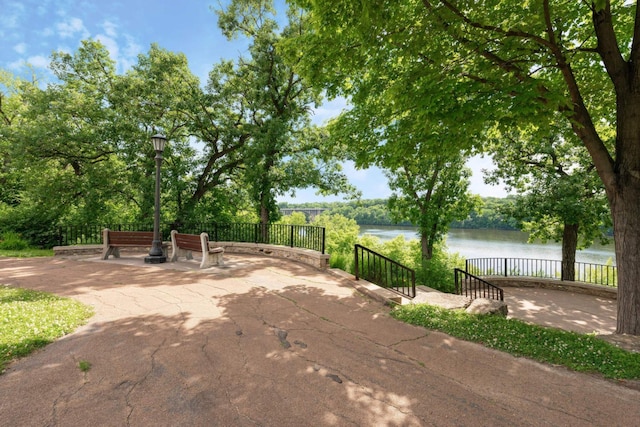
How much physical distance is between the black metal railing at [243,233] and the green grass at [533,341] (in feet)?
17.2

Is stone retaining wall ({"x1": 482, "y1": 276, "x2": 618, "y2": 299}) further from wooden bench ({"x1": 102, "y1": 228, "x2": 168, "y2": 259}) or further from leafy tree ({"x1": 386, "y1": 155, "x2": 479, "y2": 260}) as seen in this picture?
wooden bench ({"x1": 102, "y1": 228, "x2": 168, "y2": 259})

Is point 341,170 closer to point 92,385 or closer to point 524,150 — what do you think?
point 524,150

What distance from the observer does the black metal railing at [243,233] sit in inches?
406

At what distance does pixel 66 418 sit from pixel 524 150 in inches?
728

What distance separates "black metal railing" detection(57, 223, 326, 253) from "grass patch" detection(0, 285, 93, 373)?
6452 millimetres

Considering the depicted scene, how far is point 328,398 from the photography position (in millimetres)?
2607

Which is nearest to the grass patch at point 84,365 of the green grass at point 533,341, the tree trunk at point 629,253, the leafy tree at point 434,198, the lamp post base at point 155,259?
the green grass at point 533,341

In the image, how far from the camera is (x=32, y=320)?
401 centimetres

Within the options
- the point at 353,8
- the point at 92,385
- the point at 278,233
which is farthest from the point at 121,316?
the point at 278,233

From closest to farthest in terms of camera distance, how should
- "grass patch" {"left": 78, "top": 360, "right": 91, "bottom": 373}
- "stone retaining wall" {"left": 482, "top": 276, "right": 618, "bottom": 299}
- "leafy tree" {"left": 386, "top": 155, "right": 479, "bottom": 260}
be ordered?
"grass patch" {"left": 78, "top": 360, "right": 91, "bottom": 373}, "stone retaining wall" {"left": 482, "top": 276, "right": 618, "bottom": 299}, "leafy tree" {"left": 386, "top": 155, "right": 479, "bottom": 260}

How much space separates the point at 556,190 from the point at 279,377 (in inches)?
611

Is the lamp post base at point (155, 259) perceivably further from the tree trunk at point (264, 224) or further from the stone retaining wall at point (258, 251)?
the tree trunk at point (264, 224)

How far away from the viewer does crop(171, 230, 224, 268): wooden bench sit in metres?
8.23

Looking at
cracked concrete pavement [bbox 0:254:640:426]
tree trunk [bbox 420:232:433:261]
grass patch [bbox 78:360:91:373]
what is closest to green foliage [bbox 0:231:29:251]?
cracked concrete pavement [bbox 0:254:640:426]
